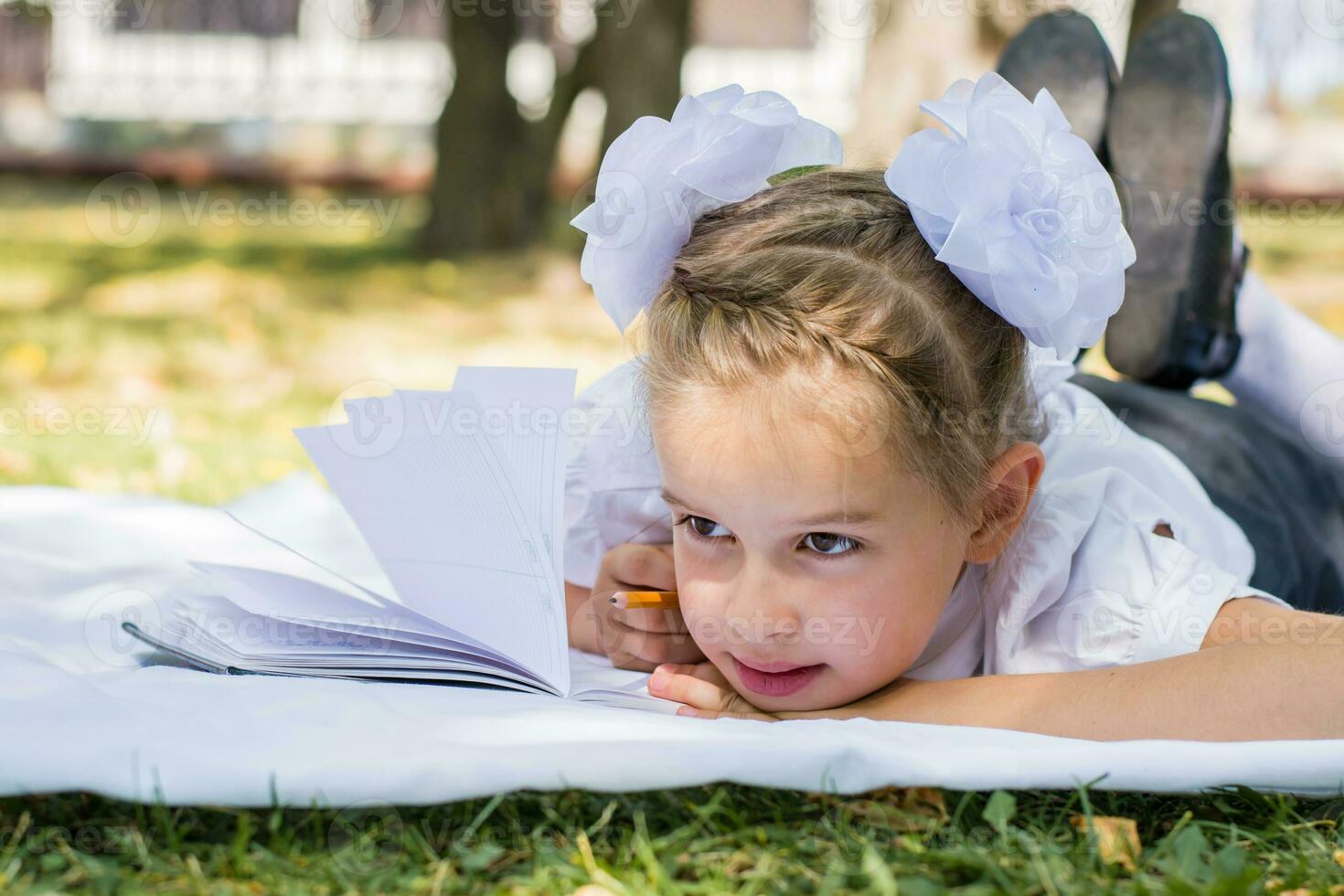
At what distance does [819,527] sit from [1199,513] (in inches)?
35.9

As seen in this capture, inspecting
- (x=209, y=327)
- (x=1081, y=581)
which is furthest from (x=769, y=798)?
(x=209, y=327)

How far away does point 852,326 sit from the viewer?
160 cm

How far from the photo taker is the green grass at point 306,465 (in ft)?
3.91

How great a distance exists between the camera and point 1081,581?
5.90 feet

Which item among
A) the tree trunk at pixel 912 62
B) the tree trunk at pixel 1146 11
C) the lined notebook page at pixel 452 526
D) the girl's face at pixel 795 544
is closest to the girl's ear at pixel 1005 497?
the girl's face at pixel 795 544

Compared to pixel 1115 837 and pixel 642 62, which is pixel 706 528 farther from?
pixel 642 62

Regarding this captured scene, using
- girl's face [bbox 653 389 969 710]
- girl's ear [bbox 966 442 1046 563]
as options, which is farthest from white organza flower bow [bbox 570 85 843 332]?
girl's ear [bbox 966 442 1046 563]

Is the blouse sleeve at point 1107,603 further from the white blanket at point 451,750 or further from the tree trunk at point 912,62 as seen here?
the tree trunk at point 912,62

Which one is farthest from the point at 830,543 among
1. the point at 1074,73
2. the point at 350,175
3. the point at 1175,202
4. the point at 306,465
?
the point at 350,175

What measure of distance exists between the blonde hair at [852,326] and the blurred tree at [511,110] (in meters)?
4.74

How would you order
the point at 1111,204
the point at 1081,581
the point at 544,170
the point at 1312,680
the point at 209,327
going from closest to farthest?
1. the point at 1312,680
2. the point at 1111,204
3. the point at 1081,581
4. the point at 209,327
5. the point at 544,170

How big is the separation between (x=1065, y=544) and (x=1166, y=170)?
3.31 ft

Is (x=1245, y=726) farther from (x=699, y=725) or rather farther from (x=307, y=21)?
(x=307, y=21)

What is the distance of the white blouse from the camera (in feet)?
5.73
